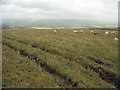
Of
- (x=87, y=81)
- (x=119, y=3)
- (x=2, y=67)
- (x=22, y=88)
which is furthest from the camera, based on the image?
(x=119, y=3)

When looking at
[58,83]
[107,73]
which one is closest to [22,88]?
[58,83]

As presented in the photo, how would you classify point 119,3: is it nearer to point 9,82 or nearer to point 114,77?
point 114,77

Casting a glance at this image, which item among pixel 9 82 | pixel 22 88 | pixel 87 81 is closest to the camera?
pixel 22 88

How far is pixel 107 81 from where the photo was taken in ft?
30.2

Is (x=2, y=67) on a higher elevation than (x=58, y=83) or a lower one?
higher

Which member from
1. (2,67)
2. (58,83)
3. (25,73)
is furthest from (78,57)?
(2,67)

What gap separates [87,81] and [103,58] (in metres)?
6.27

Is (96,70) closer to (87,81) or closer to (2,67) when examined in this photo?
(87,81)

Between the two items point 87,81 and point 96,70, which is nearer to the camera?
point 87,81

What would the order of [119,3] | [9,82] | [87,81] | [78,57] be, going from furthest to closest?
1. [119,3]
2. [78,57]
3. [87,81]
4. [9,82]

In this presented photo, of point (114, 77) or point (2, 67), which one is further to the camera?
point (2, 67)

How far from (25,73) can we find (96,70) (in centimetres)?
781

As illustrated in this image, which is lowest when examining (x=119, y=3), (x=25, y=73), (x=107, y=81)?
(x=107, y=81)

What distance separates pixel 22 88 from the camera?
7.54 meters
